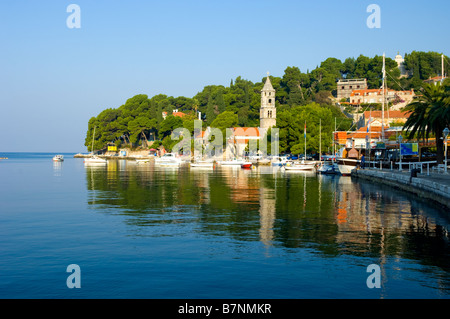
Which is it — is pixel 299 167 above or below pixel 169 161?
below

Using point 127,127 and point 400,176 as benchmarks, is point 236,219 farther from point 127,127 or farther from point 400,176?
point 127,127

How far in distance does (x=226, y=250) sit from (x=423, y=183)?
72.0 feet

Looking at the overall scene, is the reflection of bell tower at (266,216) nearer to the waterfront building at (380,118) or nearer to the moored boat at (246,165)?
the moored boat at (246,165)

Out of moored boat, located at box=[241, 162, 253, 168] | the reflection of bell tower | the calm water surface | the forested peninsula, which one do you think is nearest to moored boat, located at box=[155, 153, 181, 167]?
moored boat, located at box=[241, 162, 253, 168]

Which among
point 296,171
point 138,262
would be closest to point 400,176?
point 138,262

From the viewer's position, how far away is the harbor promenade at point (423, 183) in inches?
1111

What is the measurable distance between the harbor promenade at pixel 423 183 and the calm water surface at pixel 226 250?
101cm

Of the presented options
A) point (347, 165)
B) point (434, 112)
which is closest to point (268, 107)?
A: point (347, 165)

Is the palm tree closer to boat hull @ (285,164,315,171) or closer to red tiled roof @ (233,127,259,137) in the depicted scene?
boat hull @ (285,164,315,171)

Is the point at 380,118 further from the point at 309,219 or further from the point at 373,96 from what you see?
the point at 309,219

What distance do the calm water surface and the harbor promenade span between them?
3.30ft

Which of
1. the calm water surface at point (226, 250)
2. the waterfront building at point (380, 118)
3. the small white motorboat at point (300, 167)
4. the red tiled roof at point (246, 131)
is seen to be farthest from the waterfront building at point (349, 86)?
the calm water surface at point (226, 250)

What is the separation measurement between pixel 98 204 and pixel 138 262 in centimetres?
1822

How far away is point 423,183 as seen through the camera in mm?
33531
